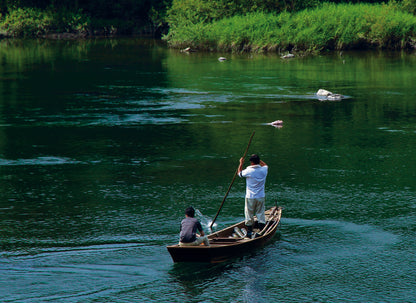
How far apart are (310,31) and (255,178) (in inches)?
1940

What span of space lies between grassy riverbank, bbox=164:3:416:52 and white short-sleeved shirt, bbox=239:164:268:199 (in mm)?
47778

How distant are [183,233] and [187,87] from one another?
93.7 ft

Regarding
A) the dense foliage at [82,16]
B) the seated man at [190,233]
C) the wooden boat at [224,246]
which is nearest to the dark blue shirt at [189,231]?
the seated man at [190,233]

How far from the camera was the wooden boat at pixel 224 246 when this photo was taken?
43.7 ft

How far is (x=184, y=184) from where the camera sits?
20.0 m

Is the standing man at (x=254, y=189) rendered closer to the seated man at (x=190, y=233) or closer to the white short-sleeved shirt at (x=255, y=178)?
the white short-sleeved shirt at (x=255, y=178)

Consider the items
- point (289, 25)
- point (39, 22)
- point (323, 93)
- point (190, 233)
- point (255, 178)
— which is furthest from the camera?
point (39, 22)

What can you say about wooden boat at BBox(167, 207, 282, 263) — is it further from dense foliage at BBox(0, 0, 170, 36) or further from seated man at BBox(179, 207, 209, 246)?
dense foliage at BBox(0, 0, 170, 36)

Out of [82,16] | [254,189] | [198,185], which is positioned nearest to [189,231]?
[254,189]

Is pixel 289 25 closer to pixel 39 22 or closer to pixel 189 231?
pixel 39 22

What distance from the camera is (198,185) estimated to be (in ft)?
65.4

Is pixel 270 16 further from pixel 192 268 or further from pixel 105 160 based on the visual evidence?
pixel 192 268

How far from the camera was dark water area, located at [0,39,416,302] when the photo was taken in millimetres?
12914

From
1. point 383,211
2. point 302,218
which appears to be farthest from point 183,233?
point 383,211
